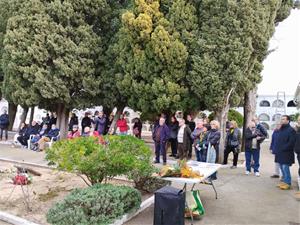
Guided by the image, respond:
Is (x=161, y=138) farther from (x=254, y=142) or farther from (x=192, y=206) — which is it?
(x=192, y=206)

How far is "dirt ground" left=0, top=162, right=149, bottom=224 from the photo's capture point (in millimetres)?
6598

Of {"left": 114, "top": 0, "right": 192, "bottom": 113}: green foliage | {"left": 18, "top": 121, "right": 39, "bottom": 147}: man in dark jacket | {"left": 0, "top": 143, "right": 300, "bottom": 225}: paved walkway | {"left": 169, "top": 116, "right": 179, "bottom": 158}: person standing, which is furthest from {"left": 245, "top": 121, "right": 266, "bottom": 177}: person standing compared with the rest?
{"left": 18, "top": 121, "right": 39, "bottom": 147}: man in dark jacket

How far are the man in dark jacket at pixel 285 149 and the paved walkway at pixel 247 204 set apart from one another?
318 mm

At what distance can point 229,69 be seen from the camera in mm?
12555

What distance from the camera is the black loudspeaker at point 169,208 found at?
5.45 m

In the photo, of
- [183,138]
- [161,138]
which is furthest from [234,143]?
[161,138]

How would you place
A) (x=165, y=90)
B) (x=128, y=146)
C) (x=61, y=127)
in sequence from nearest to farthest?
1. (x=128, y=146)
2. (x=165, y=90)
3. (x=61, y=127)

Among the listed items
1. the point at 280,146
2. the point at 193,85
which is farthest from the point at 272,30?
the point at 280,146

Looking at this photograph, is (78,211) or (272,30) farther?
(272,30)

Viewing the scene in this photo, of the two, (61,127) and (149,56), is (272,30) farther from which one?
(61,127)

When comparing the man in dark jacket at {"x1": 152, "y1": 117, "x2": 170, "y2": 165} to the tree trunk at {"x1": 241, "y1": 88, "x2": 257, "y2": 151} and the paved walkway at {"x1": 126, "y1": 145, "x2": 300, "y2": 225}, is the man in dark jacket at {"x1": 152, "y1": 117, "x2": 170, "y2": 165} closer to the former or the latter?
the paved walkway at {"x1": 126, "y1": 145, "x2": 300, "y2": 225}

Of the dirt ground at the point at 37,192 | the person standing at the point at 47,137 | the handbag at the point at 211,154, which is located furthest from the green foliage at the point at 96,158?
the person standing at the point at 47,137

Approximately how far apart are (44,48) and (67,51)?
1.08 meters

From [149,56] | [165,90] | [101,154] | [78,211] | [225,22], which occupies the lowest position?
[78,211]
